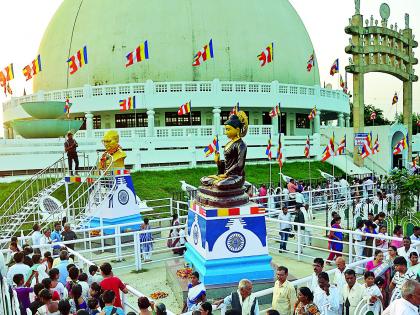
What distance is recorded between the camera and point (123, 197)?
558 inches

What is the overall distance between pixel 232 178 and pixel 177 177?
14365 millimetres

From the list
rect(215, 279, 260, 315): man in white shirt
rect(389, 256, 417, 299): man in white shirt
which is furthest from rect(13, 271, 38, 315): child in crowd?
rect(389, 256, 417, 299): man in white shirt

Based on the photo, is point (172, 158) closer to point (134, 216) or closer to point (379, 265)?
point (134, 216)

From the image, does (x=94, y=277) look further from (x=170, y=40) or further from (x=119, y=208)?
(x=170, y=40)

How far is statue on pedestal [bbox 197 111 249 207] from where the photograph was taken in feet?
29.0

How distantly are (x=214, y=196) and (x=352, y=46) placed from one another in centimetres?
2330

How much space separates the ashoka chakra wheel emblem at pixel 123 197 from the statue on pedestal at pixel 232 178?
556cm

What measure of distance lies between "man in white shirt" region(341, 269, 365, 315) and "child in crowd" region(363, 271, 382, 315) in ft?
0.32

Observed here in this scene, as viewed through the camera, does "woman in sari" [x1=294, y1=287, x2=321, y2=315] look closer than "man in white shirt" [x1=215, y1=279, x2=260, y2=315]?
Yes

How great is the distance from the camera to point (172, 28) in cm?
3297

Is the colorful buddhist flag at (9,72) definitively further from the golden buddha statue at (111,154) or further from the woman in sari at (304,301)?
the woman in sari at (304,301)

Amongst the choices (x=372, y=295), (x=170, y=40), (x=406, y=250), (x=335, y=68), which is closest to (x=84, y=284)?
(x=372, y=295)

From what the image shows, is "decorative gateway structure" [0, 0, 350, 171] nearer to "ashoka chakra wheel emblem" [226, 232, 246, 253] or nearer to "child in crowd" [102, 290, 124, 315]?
"ashoka chakra wheel emblem" [226, 232, 246, 253]

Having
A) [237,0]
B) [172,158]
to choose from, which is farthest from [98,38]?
[172,158]
